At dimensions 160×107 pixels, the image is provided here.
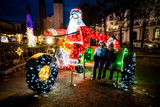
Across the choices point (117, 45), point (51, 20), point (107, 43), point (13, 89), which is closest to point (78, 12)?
point (107, 43)

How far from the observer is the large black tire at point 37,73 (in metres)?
3.13

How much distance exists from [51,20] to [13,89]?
4455cm

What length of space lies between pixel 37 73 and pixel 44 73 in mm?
325

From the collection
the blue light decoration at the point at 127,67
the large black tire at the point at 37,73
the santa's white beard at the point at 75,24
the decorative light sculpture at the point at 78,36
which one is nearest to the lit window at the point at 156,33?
the blue light decoration at the point at 127,67

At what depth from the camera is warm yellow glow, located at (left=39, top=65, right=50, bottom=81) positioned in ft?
11.3

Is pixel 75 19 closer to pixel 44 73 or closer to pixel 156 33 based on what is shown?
pixel 44 73

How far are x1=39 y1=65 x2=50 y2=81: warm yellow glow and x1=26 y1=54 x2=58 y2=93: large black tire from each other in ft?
0.30

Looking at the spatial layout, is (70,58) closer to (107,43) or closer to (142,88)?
(107,43)

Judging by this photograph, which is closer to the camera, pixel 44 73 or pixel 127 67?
pixel 44 73

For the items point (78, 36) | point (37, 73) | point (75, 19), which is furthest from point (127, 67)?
point (37, 73)

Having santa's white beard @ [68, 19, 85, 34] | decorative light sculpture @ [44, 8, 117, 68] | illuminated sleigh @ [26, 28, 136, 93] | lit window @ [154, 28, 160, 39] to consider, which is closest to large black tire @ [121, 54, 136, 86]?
illuminated sleigh @ [26, 28, 136, 93]

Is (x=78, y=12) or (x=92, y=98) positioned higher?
(x=78, y=12)

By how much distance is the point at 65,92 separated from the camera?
356 cm

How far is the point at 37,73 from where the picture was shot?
3.22m
